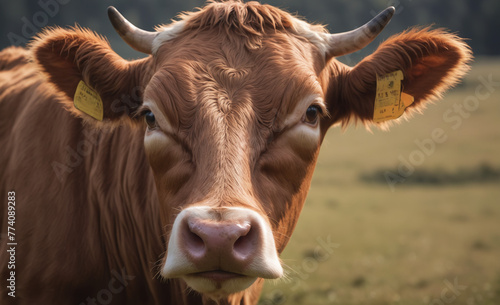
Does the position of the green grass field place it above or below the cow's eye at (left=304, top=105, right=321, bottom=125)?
below

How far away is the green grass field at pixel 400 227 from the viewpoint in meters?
8.09

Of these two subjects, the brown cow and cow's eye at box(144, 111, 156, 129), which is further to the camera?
cow's eye at box(144, 111, 156, 129)

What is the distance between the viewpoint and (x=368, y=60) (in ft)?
12.0

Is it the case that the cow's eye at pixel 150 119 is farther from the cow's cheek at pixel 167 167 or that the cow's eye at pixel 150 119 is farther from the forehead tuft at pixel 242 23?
the forehead tuft at pixel 242 23

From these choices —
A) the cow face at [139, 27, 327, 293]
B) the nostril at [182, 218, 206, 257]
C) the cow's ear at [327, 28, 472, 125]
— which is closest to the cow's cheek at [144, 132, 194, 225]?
the cow face at [139, 27, 327, 293]

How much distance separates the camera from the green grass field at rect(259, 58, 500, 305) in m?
8.09

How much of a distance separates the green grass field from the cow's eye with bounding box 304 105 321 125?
863 millimetres

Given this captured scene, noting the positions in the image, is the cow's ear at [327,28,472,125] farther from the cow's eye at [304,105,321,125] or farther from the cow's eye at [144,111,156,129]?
the cow's eye at [144,111,156,129]

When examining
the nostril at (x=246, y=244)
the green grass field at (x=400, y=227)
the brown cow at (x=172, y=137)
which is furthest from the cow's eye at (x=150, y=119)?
the green grass field at (x=400, y=227)

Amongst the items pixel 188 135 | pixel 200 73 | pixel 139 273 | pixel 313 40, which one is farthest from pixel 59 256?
pixel 313 40

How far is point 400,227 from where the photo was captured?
12703mm

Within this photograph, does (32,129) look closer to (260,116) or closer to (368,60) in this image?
(260,116)

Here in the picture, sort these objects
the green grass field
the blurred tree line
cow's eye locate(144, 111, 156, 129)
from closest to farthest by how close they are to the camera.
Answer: cow's eye locate(144, 111, 156, 129)
the green grass field
the blurred tree line

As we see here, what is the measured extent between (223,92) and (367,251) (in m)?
8.42
